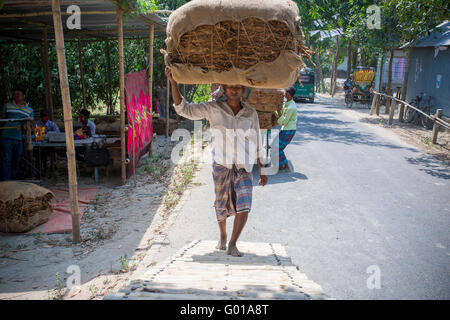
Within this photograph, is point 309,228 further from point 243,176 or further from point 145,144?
point 145,144

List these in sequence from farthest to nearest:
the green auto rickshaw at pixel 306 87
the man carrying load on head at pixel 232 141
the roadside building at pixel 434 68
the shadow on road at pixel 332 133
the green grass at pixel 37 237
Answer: the green auto rickshaw at pixel 306 87 → the roadside building at pixel 434 68 → the shadow on road at pixel 332 133 → the green grass at pixel 37 237 → the man carrying load on head at pixel 232 141

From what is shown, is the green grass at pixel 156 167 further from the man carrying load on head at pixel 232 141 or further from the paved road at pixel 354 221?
the man carrying load on head at pixel 232 141

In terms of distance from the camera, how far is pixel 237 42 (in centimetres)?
322

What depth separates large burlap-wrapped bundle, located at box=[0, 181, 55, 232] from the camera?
5.25 m

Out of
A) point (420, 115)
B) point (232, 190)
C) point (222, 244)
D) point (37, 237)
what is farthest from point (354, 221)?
point (420, 115)

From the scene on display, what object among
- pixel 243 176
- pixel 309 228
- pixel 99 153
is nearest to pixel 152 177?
pixel 99 153

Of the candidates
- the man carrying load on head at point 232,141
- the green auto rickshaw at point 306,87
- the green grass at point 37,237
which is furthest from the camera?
the green auto rickshaw at point 306,87

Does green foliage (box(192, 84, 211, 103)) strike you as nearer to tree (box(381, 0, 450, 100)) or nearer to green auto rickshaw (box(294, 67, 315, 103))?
tree (box(381, 0, 450, 100))

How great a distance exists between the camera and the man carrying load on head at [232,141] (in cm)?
377

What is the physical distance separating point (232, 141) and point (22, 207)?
3.45 m

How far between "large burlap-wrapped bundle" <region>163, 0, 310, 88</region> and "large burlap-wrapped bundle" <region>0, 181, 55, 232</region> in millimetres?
3374

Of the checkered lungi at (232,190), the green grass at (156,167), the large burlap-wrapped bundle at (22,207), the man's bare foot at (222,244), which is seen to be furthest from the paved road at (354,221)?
the large burlap-wrapped bundle at (22,207)

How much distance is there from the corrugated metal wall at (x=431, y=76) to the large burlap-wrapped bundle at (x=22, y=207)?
14990 mm

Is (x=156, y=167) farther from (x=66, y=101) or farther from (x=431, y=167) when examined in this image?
(x=431, y=167)
